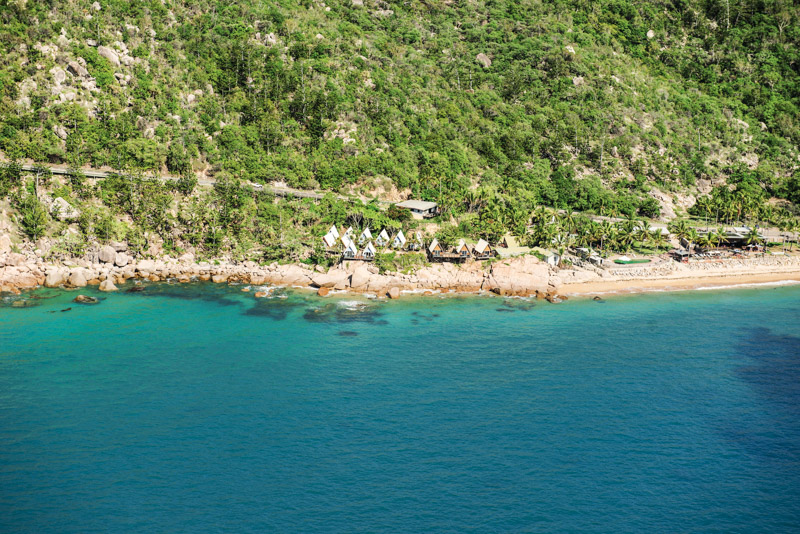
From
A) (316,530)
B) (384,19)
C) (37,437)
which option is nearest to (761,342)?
(316,530)

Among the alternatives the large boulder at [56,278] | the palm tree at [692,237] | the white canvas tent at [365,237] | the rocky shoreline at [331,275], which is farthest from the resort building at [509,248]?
the large boulder at [56,278]

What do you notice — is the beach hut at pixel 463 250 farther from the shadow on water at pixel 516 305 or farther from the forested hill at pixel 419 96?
the forested hill at pixel 419 96

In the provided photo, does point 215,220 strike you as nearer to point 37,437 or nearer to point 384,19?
point 37,437

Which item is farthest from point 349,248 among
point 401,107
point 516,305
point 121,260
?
point 401,107

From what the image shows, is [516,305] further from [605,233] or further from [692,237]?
[692,237]

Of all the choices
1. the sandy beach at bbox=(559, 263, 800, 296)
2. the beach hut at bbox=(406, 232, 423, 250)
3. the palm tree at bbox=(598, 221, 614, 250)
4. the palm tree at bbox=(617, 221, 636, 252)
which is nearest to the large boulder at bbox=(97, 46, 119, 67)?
the beach hut at bbox=(406, 232, 423, 250)

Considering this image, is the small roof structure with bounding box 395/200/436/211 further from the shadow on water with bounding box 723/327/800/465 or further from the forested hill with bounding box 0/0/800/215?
the shadow on water with bounding box 723/327/800/465
